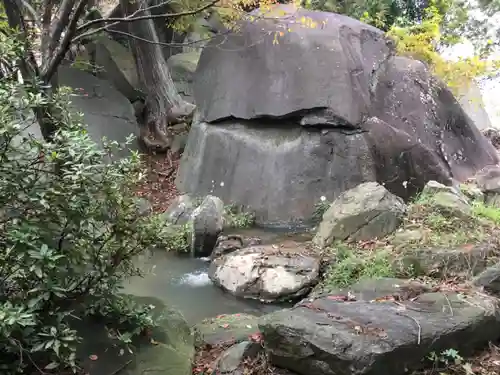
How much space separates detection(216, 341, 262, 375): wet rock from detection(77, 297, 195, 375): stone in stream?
0.75ft

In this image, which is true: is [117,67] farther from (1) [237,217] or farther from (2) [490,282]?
(2) [490,282]

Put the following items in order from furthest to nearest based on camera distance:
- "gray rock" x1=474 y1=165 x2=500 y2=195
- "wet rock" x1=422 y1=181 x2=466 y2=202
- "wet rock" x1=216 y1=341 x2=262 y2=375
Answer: "gray rock" x1=474 y1=165 x2=500 y2=195 → "wet rock" x1=422 y1=181 x2=466 y2=202 → "wet rock" x1=216 y1=341 x2=262 y2=375

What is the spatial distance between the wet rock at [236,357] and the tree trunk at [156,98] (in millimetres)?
7282

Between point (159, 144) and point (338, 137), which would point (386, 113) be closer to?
point (338, 137)

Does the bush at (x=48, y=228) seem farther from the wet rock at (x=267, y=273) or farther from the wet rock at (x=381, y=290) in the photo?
the wet rock at (x=267, y=273)

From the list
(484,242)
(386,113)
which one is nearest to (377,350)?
(484,242)

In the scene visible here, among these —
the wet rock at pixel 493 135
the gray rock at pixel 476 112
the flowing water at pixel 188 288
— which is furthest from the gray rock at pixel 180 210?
the gray rock at pixel 476 112

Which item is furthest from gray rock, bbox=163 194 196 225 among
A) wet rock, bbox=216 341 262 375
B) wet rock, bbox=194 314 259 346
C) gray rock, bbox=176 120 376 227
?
wet rock, bbox=216 341 262 375

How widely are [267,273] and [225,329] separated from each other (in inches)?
55.3

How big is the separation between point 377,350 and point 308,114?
5.65m

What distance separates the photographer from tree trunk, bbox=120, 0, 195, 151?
33.9 feet

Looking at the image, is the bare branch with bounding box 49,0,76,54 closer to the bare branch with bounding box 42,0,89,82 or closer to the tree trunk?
the bare branch with bounding box 42,0,89,82

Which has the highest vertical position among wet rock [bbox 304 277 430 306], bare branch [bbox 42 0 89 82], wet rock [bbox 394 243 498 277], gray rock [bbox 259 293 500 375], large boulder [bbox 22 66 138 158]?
bare branch [bbox 42 0 89 82]

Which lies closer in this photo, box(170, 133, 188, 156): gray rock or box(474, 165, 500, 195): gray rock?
box(474, 165, 500, 195): gray rock
